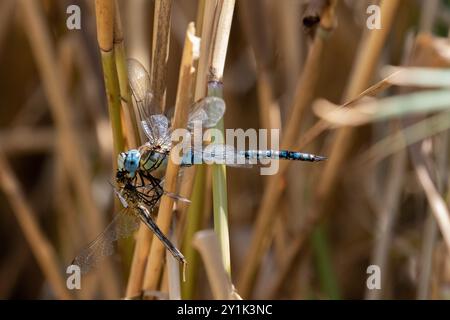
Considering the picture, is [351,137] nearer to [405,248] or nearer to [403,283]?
[405,248]

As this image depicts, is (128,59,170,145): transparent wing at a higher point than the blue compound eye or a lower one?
higher

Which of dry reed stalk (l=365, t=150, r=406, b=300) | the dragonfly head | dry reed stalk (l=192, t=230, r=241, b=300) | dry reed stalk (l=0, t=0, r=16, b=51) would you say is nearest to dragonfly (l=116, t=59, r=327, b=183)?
the dragonfly head

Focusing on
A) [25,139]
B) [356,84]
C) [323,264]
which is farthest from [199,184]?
[25,139]

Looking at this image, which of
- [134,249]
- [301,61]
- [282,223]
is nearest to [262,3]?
[301,61]

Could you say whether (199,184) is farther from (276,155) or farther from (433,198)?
(433,198)

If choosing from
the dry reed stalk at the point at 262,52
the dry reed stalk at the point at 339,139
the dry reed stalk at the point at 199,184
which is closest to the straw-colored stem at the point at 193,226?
the dry reed stalk at the point at 199,184

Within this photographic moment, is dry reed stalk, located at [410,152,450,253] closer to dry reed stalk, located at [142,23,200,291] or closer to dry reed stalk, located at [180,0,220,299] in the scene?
dry reed stalk, located at [180,0,220,299]

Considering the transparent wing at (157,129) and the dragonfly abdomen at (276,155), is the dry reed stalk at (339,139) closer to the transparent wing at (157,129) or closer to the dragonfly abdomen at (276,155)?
the dragonfly abdomen at (276,155)
